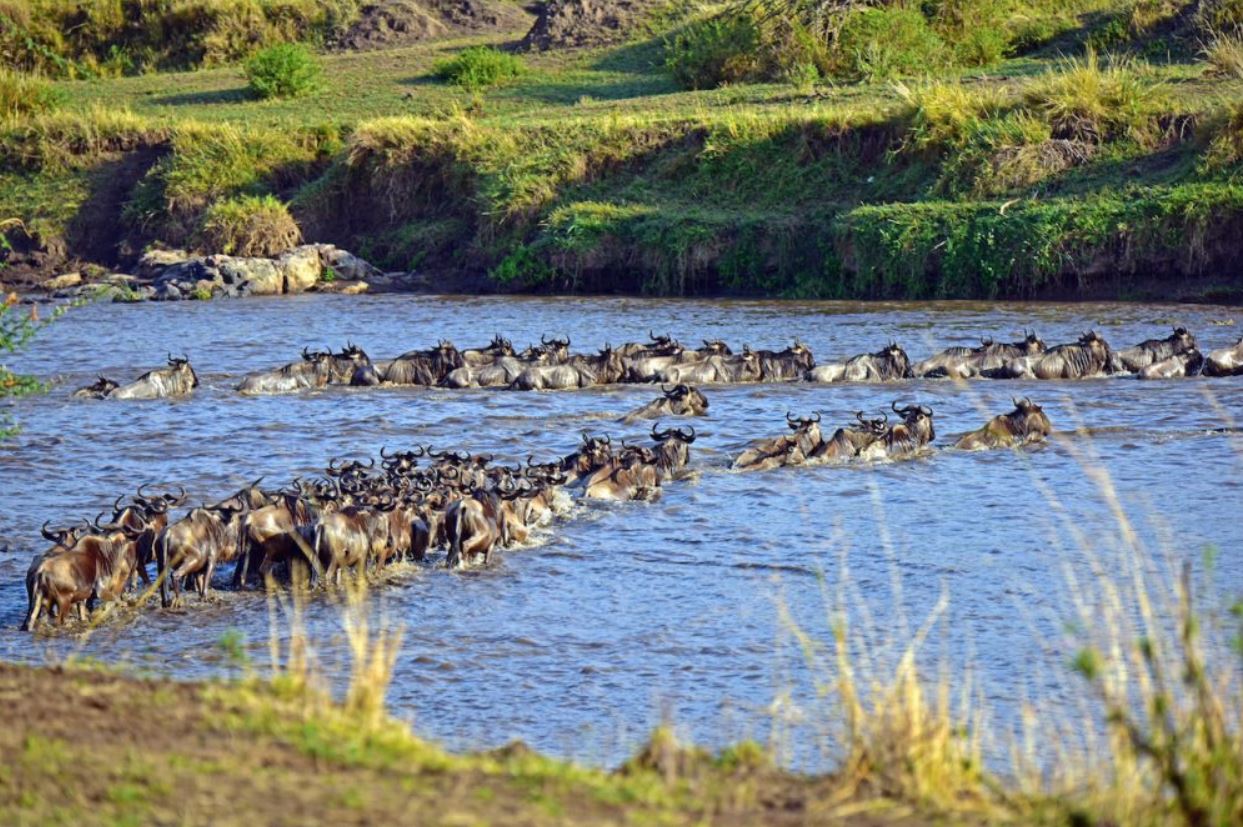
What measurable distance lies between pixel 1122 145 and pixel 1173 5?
8.48 m

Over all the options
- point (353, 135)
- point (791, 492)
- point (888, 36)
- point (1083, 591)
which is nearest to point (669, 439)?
point (791, 492)

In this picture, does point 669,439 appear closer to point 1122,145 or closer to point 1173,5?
point 1122,145

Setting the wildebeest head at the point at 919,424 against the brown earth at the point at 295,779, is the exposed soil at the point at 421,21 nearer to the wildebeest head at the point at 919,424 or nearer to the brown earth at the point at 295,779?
the wildebeest head at the point at 919,424

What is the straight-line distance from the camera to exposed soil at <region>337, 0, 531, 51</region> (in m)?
40.9

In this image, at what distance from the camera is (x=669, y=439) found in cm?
1298

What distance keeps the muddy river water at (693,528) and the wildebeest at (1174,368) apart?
24 centimetres

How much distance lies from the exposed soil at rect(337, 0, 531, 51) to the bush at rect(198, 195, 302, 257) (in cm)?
1381

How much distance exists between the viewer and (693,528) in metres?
11.1

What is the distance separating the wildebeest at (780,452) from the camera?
42.2ft

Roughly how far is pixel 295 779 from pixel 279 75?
99.6 feet

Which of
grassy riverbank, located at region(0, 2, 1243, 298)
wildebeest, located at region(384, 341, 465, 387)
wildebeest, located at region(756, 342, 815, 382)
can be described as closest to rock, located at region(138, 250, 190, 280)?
grassy riverbank, located at region(0, 2, 1243, 298)

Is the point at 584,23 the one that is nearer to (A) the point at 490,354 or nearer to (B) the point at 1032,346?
(A) the point at 490,354

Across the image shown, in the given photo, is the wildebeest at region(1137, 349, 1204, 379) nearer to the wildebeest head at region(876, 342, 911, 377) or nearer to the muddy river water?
the muddy river water

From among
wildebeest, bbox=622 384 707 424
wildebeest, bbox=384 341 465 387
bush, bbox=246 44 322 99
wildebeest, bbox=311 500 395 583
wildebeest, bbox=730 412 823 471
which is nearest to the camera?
wildebeest, bbox=311 500 395 583
